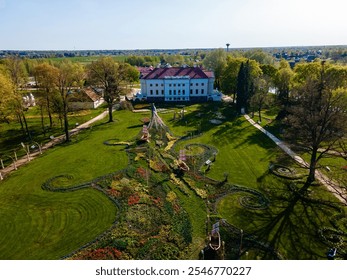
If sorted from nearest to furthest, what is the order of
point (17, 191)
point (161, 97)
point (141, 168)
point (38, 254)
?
1. point (38, 254)
2. point (17, 191)
3. point (141, 168)
4. point (161, 97)

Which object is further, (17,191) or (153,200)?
(17,191)

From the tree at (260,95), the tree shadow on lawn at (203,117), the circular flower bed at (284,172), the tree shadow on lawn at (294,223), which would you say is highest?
the tree at (260,95)

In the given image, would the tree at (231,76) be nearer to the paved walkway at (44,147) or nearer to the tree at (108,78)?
the tree at (108,78)

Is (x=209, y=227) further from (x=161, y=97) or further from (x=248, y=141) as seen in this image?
(x=161, y=97)

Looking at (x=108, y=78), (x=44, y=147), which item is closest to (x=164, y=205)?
(x=44, y=147)

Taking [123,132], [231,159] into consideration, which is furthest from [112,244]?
[123,132]

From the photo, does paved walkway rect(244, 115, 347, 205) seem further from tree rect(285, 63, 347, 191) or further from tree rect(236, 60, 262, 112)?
tree rect(236, 60, 262, 112)

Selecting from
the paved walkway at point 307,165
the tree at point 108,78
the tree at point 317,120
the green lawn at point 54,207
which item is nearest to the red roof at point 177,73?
the tree at point 108,78

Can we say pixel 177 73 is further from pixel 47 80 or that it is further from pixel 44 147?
pixel 44 147
